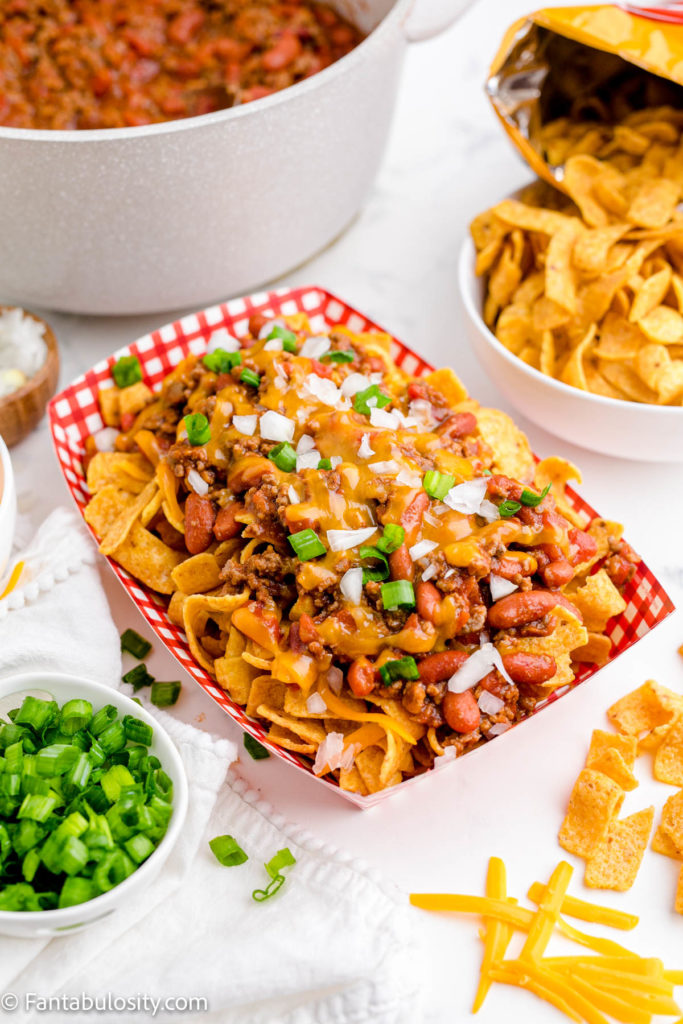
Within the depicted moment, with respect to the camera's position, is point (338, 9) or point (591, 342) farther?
point (338, 9)

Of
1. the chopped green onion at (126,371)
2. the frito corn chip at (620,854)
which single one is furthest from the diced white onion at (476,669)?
the chopped green onion at (126,371)

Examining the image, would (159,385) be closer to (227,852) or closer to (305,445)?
(305,445)

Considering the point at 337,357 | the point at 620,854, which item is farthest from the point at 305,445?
the point at 620,854

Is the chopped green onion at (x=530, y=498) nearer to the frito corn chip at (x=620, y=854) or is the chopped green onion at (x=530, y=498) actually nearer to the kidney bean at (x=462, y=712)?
the kidney bean at (x=462, y=712)

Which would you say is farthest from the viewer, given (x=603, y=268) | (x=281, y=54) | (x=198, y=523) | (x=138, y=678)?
(x=281, y=54)

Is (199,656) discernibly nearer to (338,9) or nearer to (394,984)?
(394,984)

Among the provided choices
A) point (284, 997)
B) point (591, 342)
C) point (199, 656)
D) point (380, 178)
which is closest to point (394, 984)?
point (284, 997)

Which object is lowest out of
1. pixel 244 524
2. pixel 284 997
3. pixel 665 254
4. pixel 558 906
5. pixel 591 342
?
pixel 284 997

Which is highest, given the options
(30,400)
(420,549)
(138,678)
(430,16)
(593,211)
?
(430,16)
